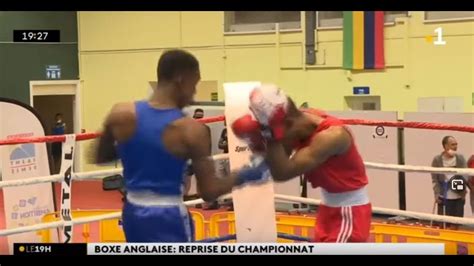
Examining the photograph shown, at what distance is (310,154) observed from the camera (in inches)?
68.1

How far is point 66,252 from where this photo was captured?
5.98 feet

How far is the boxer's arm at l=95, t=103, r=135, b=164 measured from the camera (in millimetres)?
1581

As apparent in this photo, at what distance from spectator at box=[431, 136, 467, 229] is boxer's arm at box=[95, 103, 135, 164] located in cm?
234

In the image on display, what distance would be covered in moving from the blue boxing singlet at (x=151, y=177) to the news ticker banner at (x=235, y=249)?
11 cm

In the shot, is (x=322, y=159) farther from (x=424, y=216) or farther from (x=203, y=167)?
(x=424, y=216)

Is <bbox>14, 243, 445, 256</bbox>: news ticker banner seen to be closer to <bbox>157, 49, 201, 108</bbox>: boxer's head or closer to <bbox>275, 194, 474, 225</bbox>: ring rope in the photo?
<bbox>275, 194, 474, 225</bbox>: ring rope

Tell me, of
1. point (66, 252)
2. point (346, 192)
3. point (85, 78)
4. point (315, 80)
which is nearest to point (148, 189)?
point (66, 252)

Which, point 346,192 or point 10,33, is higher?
point 10,33

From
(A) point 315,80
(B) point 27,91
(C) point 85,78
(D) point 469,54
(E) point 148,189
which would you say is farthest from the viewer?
(A) point 315,80
